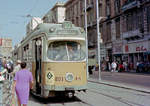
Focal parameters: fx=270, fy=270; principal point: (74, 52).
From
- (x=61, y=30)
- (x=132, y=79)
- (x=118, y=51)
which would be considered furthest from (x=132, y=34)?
(x=61, y=30)

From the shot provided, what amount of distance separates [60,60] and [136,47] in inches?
1226

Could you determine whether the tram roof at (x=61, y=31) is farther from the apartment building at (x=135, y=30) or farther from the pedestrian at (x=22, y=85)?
the apartment building at (x=135, y=30)

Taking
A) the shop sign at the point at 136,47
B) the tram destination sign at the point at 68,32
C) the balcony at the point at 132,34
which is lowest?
the tram destination sign at the point at 68,32

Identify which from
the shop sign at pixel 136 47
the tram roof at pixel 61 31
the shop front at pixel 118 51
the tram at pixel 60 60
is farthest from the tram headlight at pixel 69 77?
the shop front at pixel 118 51

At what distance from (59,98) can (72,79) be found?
83.3 inches

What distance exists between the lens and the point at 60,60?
1082 cm

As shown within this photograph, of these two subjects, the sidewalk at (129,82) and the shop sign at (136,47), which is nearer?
the sidewalk at (129,82)

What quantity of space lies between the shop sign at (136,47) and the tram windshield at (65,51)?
1103 inches

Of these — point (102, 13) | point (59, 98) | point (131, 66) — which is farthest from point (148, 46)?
point (59, 98)

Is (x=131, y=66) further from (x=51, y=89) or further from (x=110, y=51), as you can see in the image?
(x=51, y=89)

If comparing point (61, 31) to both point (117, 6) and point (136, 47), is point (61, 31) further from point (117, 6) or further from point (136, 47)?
point (117, 6)

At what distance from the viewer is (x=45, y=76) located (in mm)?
10734

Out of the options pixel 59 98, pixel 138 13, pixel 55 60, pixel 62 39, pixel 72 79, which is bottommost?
pixel 59 98

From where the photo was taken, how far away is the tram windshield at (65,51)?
10883 millimetres
